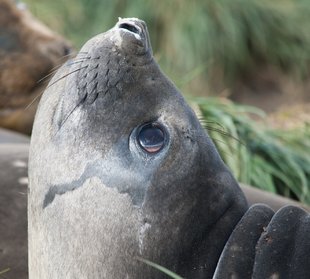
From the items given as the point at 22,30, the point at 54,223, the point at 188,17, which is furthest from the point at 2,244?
the point at 188,17

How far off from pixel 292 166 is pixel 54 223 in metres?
2.48

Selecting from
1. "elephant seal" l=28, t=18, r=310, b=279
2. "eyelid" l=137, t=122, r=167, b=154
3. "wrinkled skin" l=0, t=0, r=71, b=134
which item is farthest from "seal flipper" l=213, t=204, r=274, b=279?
"wrinkled skin" l=0, t=0, r=71, b=134

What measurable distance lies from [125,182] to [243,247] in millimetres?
312

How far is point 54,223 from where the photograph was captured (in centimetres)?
241

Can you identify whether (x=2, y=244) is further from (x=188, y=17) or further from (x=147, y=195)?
(x=188, y=17)

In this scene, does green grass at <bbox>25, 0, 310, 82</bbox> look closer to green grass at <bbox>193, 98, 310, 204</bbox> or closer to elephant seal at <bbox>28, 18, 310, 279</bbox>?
green grass at <bbox>193, 98, 310, 204</bbox>

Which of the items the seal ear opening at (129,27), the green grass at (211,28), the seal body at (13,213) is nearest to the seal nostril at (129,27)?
the seal ear opening at (129,27)

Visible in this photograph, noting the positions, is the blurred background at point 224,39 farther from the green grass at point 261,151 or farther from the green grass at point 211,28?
the green grass at point 261,151

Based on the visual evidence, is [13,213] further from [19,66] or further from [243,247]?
[19,66]

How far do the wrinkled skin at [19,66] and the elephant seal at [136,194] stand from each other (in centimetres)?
258

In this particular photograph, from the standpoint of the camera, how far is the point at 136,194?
236 cm

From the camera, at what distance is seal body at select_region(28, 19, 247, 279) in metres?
2.35

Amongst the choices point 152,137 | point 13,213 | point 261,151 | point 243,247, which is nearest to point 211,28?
point 261,151

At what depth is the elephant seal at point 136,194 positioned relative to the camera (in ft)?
7.68
